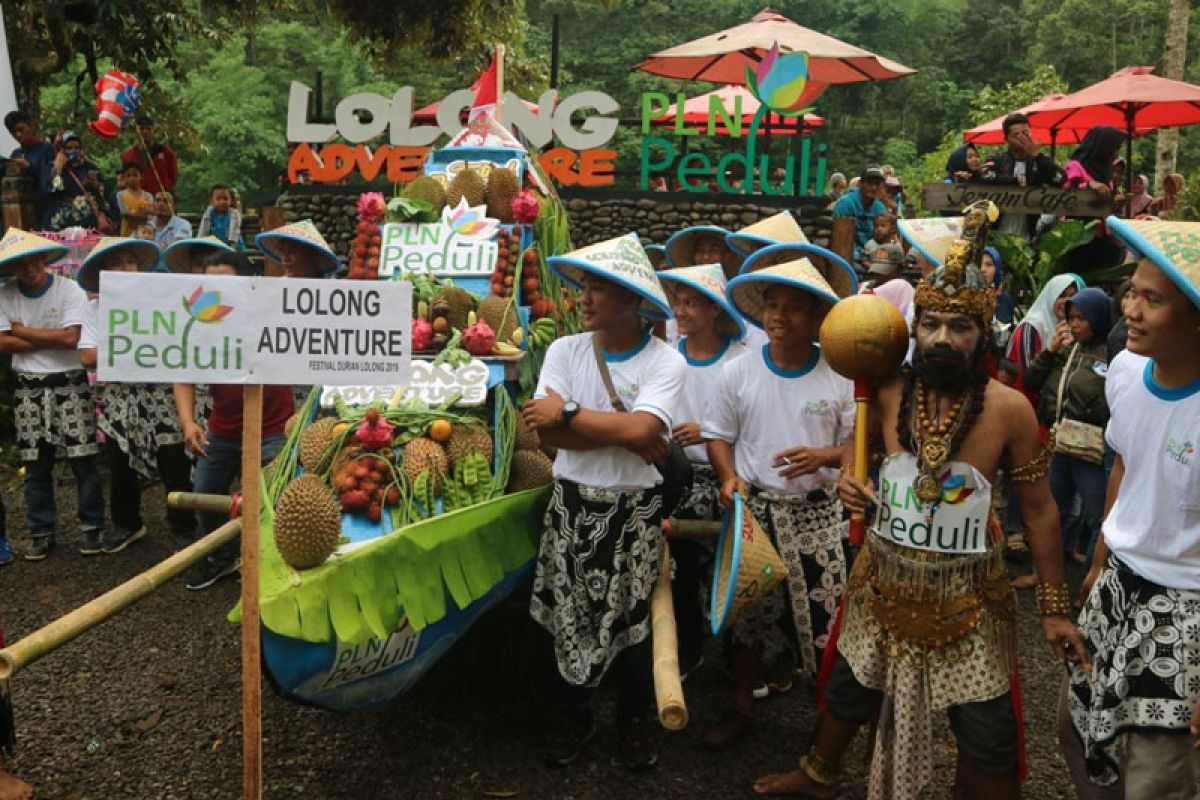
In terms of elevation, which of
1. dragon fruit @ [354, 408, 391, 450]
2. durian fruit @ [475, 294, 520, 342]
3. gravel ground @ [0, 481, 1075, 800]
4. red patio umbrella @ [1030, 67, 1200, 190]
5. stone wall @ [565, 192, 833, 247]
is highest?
red patio umbrella @ [1030, 67, 1200, 190]

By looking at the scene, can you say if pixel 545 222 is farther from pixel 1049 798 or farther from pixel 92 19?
pixel 92 19

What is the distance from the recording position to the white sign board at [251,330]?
299cm

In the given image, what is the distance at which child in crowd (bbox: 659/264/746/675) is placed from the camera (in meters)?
4.30

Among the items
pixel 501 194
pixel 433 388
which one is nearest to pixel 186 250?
pixel 501 194

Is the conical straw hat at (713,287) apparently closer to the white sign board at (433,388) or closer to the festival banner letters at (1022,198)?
the white sign board at (433,388)

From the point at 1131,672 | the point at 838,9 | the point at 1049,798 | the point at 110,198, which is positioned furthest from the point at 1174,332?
the point at 838,9

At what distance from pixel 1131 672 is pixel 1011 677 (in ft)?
1.55

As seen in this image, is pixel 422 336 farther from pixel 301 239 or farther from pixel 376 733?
pixel 376 733

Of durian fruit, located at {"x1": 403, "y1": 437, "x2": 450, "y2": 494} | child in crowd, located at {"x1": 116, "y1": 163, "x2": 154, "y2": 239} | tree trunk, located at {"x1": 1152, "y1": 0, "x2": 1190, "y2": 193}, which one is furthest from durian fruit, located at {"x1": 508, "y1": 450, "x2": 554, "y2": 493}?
tree trunk, located at {"x1": 1152, "y1": 0, "x2": 1190, "y2": 193}

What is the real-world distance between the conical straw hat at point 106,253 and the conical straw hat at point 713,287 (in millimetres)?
3275

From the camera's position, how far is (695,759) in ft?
12.8

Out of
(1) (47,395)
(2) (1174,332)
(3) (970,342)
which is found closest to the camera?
(2) (1174,332)

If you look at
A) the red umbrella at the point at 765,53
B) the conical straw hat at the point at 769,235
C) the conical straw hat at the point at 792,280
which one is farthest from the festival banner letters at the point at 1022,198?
A: the red umbrella at the point at 765,53

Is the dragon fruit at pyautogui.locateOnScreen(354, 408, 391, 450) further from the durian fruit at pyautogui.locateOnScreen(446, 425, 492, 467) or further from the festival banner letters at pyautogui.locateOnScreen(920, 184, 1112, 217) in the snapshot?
the festival banner letters at pyautogui.locateOnScreen(920, 184, 1112, 217)
